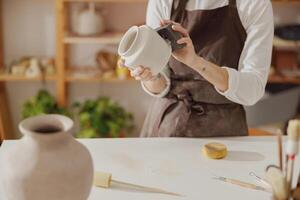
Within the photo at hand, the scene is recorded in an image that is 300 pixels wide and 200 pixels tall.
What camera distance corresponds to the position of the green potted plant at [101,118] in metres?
3.12

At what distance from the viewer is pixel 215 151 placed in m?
1.58

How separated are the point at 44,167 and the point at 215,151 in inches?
25.0

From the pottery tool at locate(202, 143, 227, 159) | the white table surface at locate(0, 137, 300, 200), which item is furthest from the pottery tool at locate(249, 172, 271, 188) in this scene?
the pottery tool at locate(202, 143, 227, 159)

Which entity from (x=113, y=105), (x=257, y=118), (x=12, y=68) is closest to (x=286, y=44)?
(x=257, y=118)

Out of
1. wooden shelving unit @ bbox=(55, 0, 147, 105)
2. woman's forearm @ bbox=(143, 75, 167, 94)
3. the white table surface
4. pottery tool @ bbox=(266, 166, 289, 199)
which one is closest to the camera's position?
pottery tool @ bbox=(266, 166, 289, 199)

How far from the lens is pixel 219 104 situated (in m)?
1.83

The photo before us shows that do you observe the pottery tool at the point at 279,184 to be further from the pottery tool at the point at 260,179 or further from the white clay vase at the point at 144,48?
the white clay vase at the point at 144,48

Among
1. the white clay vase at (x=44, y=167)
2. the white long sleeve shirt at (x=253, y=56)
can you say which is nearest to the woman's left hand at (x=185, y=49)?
the white long sleeve shirt at (x=253, y=56)

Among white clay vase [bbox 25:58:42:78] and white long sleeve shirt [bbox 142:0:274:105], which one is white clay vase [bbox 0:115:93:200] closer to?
white long sleeve shirt [bbox 142:0:274:105]

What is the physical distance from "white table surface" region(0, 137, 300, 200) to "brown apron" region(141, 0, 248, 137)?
8 cm

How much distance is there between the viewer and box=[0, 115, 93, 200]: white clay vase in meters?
1.11

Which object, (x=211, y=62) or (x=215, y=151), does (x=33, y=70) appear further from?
(x=215, y=151)

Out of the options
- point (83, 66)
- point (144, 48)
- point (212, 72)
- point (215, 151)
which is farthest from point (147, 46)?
point (83, 66)

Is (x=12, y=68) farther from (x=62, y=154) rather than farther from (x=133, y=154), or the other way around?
(x=62, y=154)
